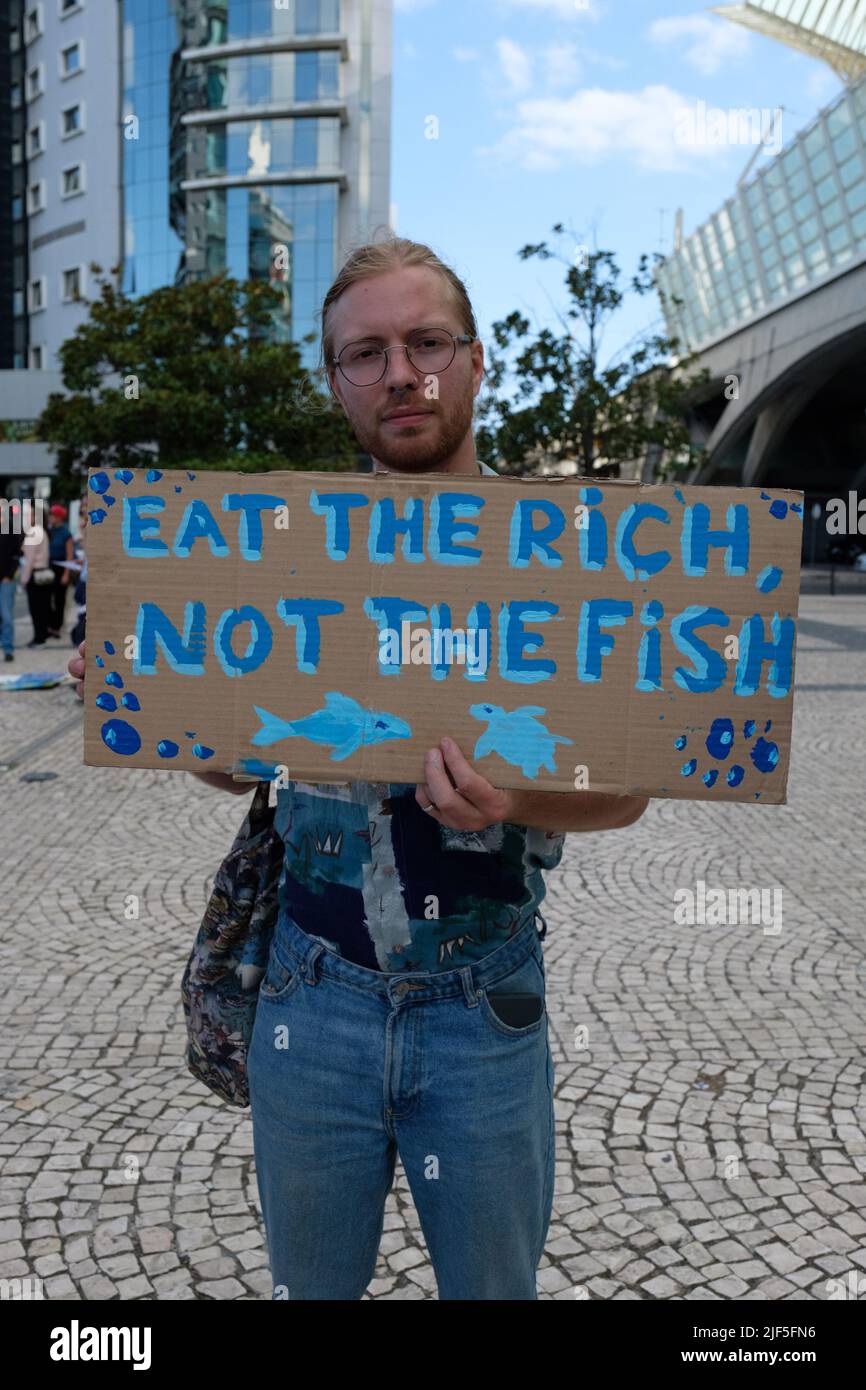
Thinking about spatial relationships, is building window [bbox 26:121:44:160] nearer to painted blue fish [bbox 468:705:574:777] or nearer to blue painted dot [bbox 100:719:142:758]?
blue painted dot [bbox 100:719:142:758]

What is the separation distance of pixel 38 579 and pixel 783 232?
36.5m

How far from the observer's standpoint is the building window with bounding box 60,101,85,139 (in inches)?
1933

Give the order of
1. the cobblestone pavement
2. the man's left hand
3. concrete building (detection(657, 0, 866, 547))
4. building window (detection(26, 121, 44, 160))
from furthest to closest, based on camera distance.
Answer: building window (detection(26, 121, 44, 160)) → concrete building (detection(657, 0, 866, 547)) → the cobblestone pavement → the man's left hand

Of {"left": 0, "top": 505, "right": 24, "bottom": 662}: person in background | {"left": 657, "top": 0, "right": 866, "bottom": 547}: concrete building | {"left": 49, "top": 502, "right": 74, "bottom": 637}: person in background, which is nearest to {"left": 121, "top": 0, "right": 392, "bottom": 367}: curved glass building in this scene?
{"left": 657, "top": 0, "right": 866, "bottom": 547}: concrete building

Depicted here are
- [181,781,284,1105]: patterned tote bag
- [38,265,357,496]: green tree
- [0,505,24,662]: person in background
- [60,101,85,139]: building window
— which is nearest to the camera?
[181,781,284,1105]: patterned tote bag

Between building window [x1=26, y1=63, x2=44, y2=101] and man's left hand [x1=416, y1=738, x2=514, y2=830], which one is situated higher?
building window [x1=26, y1=63, x2=44, y2=101]

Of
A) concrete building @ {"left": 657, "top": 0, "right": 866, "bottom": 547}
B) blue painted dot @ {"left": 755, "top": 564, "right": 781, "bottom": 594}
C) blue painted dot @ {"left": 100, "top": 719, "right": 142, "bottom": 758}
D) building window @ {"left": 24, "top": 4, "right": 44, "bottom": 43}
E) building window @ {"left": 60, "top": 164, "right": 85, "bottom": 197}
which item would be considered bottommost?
blue painted dot @ {"left": 100, "top": 719, "right": 142, "bottom": 758}

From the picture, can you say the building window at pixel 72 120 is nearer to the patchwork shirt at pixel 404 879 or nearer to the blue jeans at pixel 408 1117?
the patchwork shirt at pixel 404 879

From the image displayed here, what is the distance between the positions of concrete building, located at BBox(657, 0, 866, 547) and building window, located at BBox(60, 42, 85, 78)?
28.5 m

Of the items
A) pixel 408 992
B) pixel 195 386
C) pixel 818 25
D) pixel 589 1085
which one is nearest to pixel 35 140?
pixel 195 386

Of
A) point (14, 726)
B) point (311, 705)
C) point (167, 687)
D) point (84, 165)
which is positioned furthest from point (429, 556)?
point (84, 165)
